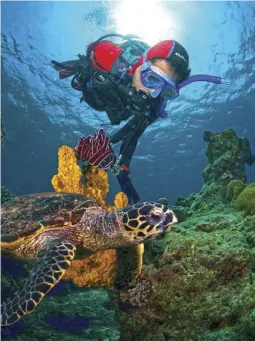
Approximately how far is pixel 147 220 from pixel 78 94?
1821 centimetres

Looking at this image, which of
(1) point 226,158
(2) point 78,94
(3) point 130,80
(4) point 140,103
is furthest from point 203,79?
(2) point 78,94

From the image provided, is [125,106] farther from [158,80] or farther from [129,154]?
[129,154]

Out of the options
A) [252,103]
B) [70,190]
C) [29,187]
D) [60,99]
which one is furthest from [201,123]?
[29,187]

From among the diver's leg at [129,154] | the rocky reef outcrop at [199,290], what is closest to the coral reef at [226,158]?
the diver's leg at [129,154]

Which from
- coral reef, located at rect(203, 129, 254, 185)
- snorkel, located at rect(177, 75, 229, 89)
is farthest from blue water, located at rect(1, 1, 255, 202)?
coral reef, located at rect(203, 129, 254, 185)

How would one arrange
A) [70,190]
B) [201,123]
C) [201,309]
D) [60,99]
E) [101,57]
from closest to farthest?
[201,309], [70,190], [101,57], [60,99], [201,123]

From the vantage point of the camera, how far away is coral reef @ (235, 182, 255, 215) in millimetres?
4172

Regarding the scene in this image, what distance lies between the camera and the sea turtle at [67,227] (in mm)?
2732

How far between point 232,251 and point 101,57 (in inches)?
189

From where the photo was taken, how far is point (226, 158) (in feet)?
22.5

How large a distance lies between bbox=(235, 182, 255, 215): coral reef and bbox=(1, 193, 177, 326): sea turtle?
6.44ft

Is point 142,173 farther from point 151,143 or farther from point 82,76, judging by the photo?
point 82,76

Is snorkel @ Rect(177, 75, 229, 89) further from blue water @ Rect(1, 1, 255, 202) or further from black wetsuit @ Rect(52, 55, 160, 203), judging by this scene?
blue water @ Rect(1, 1, 255, 202)

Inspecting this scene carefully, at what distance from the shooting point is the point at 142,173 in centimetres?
3791
